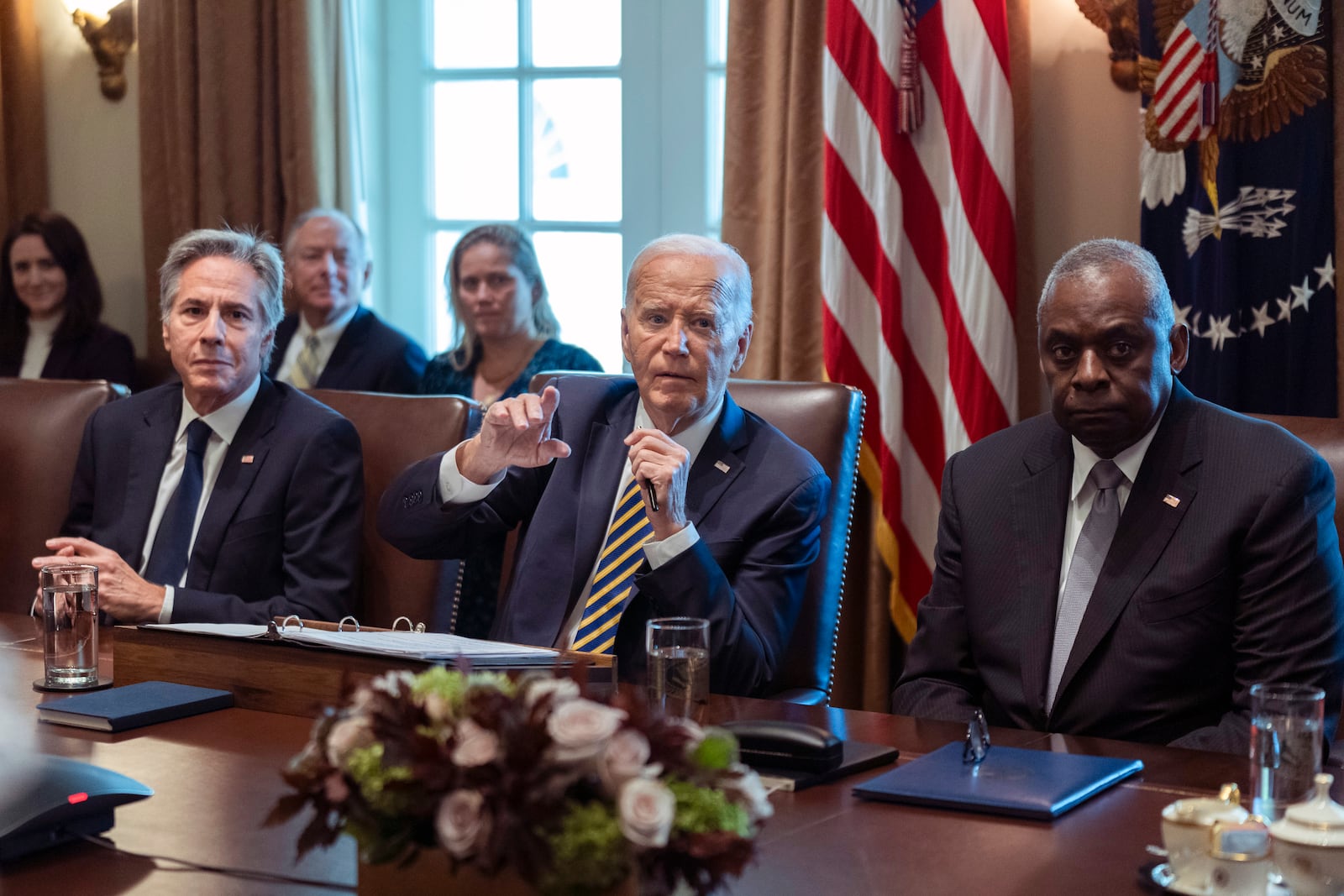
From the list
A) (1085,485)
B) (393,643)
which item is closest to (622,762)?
(393,643)

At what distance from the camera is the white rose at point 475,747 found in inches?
38.6

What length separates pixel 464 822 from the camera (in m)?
0.98

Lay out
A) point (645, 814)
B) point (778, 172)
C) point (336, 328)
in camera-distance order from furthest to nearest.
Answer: point (336, 328) → point (778, 172) → point (645, 814)

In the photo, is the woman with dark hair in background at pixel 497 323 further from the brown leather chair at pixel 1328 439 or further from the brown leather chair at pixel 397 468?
the brown leather chair at pixel 1328 439

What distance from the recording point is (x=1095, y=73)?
3.58 metres

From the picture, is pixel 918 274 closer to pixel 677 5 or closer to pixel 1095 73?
pixel 1095 73

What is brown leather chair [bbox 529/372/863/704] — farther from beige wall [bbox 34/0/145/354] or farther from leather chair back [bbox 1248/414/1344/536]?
beige wall [bbox 34/0/145/354]

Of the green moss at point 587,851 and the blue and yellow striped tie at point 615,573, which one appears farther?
the blue and yellow striped tie at point 615,573

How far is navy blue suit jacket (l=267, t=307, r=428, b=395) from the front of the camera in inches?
167

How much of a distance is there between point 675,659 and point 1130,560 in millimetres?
784

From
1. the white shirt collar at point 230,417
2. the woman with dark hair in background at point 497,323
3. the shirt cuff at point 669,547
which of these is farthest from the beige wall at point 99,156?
the shirt cuff at point 669,547

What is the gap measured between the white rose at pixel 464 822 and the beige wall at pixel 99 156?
4450mm

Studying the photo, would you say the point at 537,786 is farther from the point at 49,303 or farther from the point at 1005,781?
the point at 49,303

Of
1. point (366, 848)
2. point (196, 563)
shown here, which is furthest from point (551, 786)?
point (196, 563)
